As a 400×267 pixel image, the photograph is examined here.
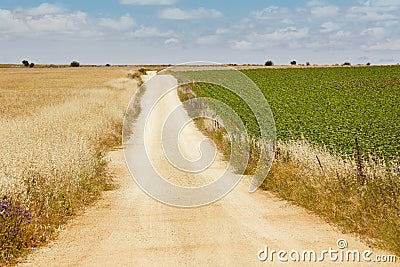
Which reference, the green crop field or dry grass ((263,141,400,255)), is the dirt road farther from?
the green crop field

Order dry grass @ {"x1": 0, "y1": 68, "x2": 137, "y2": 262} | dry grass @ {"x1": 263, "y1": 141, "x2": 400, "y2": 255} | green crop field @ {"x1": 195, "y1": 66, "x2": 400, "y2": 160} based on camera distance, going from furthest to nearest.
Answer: green crop field @ {"x1": 195, "y1": 66, "x2": 400, "y2": 160} < dry grass @ {"x1": 263, "y1": 141, "x2": 400, "y2": 255} < dry grass @ {"x1": 0, "y1": 68, "x2": 137, "y2": 262}

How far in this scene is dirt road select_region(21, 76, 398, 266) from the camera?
7000mm

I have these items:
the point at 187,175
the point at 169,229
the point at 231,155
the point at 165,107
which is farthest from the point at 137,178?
the point at 165,107

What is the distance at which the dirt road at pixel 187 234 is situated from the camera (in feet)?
23.0

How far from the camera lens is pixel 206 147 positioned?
54.7 ft

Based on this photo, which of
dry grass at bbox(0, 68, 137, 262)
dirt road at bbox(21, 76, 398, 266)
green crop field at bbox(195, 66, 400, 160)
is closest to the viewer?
dirt road at bbox(21, 76, 398, 266)

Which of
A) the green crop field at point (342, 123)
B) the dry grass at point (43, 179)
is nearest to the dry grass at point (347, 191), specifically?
the green crop field at point (342, 123)

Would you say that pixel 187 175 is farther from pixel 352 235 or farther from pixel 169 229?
pixel 352 235

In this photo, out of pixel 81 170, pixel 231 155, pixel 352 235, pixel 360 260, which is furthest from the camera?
pixel 231 155

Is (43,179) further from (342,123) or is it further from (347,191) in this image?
(342,123)

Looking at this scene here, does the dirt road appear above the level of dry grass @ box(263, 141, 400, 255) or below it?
below

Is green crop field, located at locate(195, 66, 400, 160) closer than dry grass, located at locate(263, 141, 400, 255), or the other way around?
dry grass, located at locate(263, 141, 400, 255)

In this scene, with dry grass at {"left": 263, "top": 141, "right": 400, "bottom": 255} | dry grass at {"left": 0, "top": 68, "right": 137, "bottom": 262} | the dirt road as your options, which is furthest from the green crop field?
dry grass at {"left": 0, "top": 68, "right": 137, "bottom": 262}

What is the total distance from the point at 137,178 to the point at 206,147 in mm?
4499
